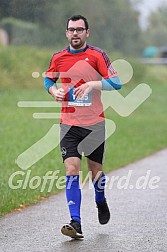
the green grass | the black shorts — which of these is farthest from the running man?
the green grass

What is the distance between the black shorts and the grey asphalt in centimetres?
87

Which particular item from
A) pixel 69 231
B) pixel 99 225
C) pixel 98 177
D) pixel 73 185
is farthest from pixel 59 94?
pixel 99 225

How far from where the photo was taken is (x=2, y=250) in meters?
7.19

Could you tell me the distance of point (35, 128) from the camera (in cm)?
2052

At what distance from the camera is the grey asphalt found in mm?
7441

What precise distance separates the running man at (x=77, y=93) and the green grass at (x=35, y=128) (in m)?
1.86

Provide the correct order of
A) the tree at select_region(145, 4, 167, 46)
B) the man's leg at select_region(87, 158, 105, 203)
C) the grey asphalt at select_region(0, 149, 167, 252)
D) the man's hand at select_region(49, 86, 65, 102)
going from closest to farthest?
the grey asphalt at select_region(0, 149, 167, 252), the man's hand at select_region(49, 86, 65, 102), the man's leg at select_region(87, 158, 105, 203), the tree at select_region(145, 4, 167, 46)

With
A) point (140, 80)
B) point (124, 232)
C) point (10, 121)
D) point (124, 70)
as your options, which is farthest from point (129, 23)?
point (124, 232)

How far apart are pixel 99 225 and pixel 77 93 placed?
1.69 metres

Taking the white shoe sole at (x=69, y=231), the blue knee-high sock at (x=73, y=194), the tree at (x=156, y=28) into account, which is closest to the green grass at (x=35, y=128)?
the blue knee-high sock at (x=73, y=194)

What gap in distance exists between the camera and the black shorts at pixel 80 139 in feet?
26.0

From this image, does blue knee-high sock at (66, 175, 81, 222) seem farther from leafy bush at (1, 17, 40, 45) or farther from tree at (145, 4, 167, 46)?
tree at (145, 4, 167, 46)

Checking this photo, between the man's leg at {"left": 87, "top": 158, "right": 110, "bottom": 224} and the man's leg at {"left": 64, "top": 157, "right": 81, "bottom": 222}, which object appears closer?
the man's leg at {"left": 64, "top": 157, "right": 81, "bottom": 222}

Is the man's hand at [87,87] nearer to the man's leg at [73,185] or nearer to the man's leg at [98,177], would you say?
the man's leg at [73,185]
